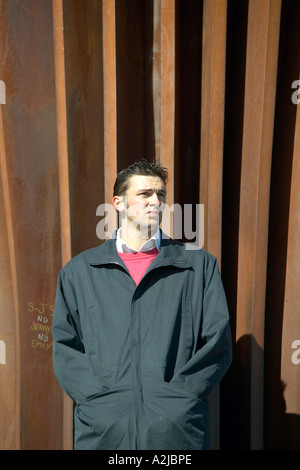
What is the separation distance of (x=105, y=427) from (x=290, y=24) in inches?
90.2

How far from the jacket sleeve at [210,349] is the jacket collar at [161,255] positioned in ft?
0.44

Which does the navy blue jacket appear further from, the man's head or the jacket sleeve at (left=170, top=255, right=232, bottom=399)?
the man's head

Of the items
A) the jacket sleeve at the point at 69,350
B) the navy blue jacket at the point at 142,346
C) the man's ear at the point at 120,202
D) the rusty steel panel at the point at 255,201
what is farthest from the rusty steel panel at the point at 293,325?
the jacket sleeve at the point at 69,350

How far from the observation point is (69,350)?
2.42m

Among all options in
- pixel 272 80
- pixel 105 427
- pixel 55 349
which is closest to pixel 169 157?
pixel 272 80

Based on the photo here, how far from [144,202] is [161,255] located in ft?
0.81

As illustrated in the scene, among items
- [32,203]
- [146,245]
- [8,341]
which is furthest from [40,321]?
[146,245]

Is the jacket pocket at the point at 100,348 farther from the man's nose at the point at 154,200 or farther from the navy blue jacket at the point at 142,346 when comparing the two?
the man's nose at the point at 154,200

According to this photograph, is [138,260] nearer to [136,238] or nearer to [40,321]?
[136,238]

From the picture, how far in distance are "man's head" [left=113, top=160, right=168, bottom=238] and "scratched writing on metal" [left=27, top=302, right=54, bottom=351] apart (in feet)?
2.71

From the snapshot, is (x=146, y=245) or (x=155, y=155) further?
(x=155, y=155)

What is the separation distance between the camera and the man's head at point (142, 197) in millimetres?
2516

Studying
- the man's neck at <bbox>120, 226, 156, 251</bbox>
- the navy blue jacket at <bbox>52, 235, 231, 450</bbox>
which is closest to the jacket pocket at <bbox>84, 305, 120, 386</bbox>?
the navy blue jacket at <bbox>52, 235, 231, 450</bbox>

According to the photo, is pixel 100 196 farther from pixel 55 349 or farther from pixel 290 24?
pixel 290 24
